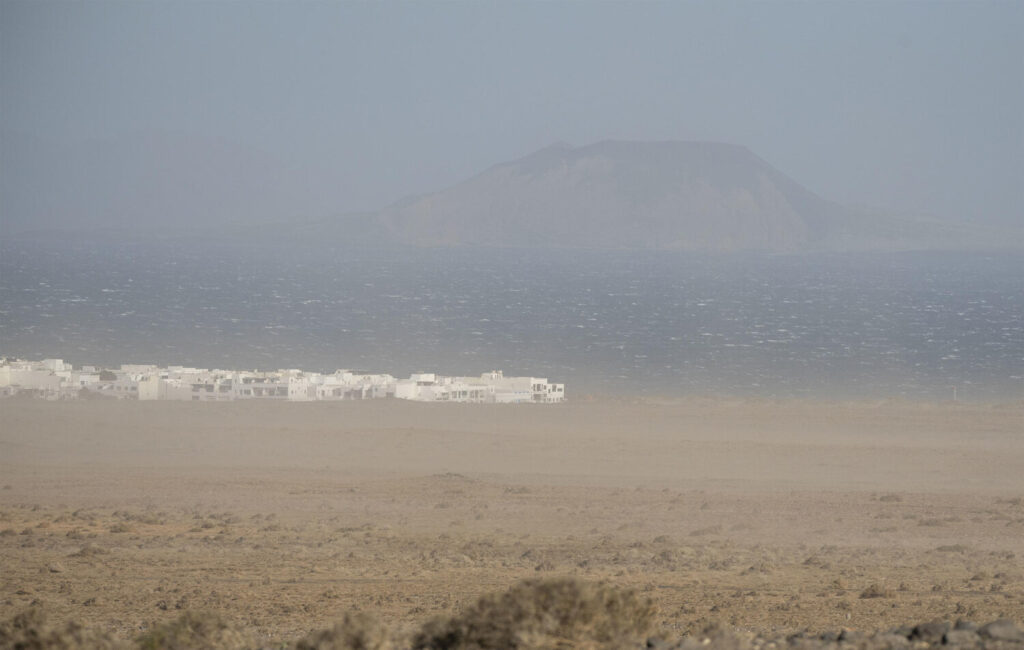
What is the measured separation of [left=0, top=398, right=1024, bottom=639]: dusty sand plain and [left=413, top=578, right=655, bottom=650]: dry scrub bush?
2513 millimetres

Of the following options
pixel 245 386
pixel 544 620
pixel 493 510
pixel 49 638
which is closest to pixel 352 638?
pixel 544 620

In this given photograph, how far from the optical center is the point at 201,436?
26219mm

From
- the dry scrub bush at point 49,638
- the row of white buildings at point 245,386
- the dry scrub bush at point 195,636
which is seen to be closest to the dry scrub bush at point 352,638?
the dry scrub bush at point 195,636

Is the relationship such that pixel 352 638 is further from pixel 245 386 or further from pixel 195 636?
pixel 245 386

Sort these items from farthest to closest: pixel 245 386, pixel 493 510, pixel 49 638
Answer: pixel 245 386
pixel 493 510
pixel 49 638

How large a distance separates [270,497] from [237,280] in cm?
10346

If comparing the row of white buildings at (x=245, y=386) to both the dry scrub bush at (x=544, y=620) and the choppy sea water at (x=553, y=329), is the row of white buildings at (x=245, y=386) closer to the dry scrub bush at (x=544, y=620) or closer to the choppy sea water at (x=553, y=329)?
the choppy sea water at (x=553, y=329)

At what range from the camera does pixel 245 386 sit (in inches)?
1278

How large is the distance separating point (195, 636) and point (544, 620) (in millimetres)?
2773

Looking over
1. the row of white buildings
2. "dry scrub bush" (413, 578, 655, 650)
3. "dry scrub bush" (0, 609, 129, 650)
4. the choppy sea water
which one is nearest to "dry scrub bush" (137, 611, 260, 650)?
"dry scrub bush" (0, 609, 129, 650)

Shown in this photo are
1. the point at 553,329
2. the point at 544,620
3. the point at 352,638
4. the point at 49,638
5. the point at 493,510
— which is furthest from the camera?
the point at 553,329

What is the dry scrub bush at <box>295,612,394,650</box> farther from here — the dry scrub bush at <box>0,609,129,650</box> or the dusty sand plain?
the dusty sand plain

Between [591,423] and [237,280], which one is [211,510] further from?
[237,280]

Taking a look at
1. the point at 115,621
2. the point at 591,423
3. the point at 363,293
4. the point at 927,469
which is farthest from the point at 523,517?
the point at 363,293
